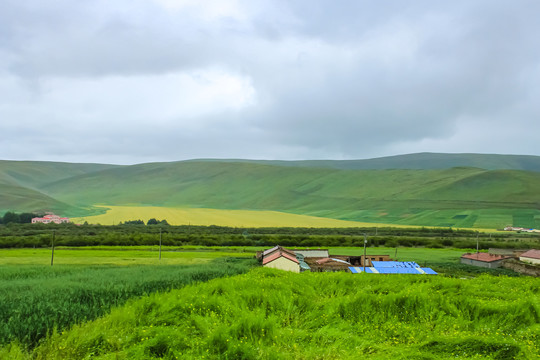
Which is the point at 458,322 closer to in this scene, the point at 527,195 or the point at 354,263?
the point at 354,263

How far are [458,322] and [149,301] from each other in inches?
351

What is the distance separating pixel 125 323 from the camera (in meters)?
12.2

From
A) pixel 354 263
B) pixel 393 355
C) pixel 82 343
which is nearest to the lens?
pixel 393 355

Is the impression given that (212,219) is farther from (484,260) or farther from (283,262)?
(283,262)

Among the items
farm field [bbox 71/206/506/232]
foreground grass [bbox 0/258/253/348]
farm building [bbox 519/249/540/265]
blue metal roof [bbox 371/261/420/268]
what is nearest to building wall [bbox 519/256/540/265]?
farm building [bbox 519/249/540/265]

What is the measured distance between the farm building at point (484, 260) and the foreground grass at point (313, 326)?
3812cm

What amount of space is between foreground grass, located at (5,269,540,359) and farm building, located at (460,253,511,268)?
1501 inches

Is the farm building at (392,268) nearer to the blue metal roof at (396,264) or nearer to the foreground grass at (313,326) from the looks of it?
the blue metal roof at (396,264)

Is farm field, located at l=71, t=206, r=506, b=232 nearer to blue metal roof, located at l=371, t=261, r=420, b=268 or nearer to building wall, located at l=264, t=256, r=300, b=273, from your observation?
blue metal roof, located at l=371, t=261, r=420, b=268

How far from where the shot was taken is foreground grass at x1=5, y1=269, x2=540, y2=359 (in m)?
10.0

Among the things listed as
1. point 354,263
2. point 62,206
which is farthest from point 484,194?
point 62,206

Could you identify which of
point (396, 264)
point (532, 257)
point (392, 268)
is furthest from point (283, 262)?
point (532, 257)

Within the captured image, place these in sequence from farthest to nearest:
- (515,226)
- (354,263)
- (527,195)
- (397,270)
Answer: (527,195) < (515,226) < (354,263) < (397,270)

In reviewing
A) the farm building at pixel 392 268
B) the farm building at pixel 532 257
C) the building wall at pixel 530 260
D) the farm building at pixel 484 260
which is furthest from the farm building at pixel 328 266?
Answer: the farm building at pixel 532 257
